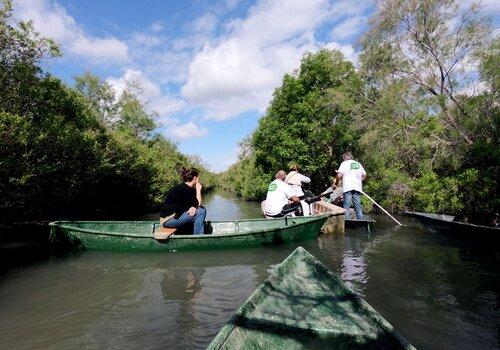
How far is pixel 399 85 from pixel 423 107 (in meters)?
1.56

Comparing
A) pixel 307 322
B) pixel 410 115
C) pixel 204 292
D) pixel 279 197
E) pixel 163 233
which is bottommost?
pixel 204 292

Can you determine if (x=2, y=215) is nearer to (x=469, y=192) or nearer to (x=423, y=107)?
(x=469, y=192)

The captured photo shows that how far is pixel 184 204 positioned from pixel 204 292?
2.99 meters

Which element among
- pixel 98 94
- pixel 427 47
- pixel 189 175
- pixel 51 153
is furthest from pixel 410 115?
pixel 98 94

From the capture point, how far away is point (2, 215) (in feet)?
44.0

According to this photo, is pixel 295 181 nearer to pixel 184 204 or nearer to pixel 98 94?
pixel 184 204

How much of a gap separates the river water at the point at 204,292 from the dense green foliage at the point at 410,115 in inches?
163

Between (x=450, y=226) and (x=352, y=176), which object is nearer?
(x=450, y=226)

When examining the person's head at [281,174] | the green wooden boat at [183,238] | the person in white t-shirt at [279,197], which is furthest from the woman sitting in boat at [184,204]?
the person's head at [281,174]

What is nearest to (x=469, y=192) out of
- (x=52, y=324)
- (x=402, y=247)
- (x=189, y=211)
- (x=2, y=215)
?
(x=402, y=247)

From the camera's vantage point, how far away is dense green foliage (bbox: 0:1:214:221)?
35.6 feet

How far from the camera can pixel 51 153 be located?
12508 mm

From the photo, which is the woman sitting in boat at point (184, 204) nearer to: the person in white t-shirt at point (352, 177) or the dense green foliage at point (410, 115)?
the person in white t-shirt at point (352, 177)

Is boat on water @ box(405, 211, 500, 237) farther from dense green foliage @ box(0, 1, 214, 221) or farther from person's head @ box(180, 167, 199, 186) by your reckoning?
dense green foliage @ box(0, 1, 214, 221)
